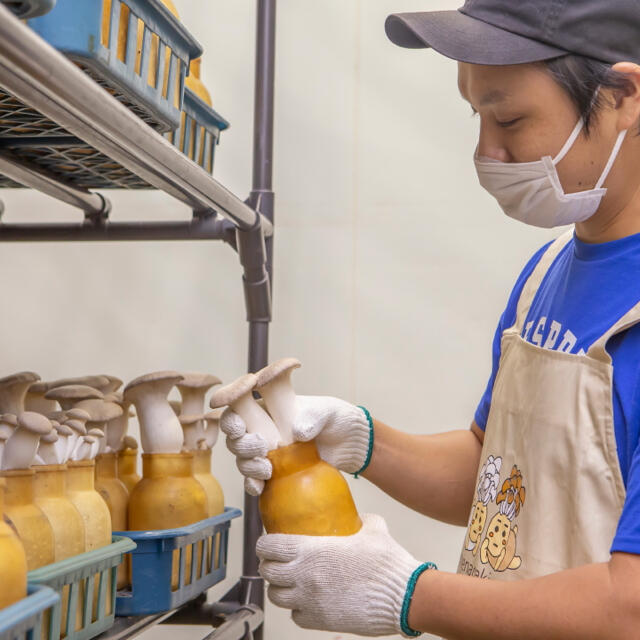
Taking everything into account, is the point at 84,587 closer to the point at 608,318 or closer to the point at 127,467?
the point at 127,467

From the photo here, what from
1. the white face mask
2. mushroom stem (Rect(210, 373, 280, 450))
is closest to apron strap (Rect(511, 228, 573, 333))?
the white face mask

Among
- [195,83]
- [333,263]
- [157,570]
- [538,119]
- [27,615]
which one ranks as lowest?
[157,570]

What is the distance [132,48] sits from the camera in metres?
0.87

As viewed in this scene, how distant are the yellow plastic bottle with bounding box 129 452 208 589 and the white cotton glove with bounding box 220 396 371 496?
0.20 meters

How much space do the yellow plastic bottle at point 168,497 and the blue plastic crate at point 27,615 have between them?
0.40m

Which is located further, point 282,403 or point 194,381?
point 194,381

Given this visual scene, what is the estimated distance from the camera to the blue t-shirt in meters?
0.81

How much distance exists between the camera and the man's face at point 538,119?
90cm

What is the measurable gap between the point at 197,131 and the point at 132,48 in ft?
1.43

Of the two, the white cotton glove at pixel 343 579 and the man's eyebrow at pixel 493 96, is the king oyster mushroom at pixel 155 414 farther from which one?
the man's eyebrow at pixel 493 96

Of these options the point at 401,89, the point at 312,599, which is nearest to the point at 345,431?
the point at 312,599

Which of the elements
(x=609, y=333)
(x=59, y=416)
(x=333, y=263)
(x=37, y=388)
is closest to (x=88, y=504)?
(x=59, y=416)

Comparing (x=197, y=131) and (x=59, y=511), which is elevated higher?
(x=197, y=131)

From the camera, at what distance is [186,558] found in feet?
3.75
